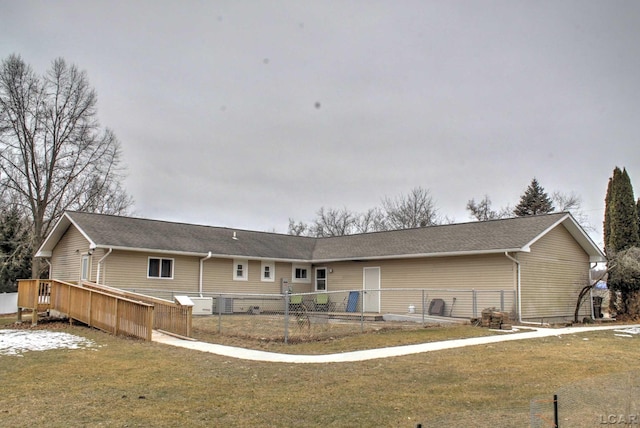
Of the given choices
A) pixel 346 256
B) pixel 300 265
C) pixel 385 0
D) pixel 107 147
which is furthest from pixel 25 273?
pixel 385 0

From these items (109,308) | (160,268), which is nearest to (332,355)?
(109,308)

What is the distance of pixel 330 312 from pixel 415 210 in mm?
30127

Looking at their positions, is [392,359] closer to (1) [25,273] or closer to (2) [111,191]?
(1) [25,273]

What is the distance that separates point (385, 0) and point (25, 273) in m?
28.1

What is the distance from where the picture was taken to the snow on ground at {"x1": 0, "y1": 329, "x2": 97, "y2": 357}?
1160cm

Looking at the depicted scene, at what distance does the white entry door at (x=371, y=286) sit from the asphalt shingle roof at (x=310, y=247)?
946mm

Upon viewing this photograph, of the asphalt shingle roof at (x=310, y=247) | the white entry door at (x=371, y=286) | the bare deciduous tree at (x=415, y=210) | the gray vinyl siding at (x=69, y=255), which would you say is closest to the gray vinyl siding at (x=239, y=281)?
the asphalt shingle roof at (x=310, y=247)

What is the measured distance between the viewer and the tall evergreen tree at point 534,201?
1809 inches

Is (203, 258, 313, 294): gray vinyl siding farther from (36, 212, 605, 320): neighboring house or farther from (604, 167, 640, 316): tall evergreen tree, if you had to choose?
(604, 167, 640, 316): tall evergreen tree

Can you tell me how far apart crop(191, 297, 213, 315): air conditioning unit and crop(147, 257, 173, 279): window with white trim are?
168 centimetres

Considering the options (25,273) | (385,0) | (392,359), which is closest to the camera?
(392,359)

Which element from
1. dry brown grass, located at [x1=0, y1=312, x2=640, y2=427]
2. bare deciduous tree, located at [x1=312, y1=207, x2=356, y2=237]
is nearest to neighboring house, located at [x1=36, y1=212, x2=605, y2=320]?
dry brown grass, located at [x1=0, y1=312, x2=640, y2=427]

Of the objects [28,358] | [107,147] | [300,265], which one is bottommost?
[28,358]

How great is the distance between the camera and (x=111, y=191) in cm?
3984
